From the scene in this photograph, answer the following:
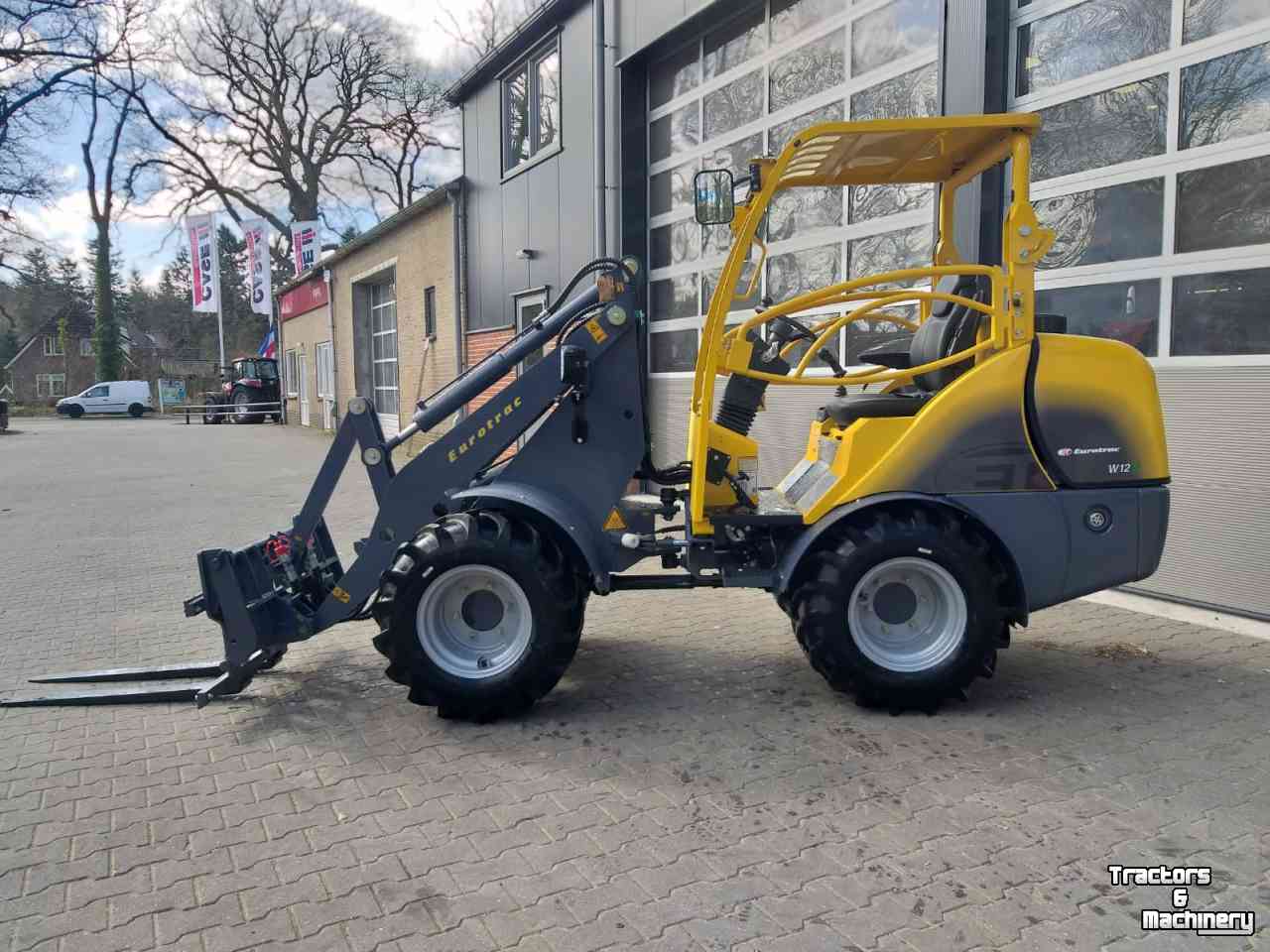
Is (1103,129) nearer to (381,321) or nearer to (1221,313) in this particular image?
(1221,313)

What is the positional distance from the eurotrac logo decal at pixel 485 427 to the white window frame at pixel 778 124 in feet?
10.0

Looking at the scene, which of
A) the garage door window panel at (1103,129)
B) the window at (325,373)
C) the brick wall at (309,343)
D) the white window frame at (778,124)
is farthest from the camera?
the brick wall at (309,343)

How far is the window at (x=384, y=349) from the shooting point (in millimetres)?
22297

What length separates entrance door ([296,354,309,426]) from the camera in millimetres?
30656

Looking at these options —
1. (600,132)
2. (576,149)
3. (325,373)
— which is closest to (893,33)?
(600,132)

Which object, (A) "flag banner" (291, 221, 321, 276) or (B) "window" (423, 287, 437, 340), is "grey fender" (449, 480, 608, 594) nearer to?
(B) "window" (423, 287, 437, 340)

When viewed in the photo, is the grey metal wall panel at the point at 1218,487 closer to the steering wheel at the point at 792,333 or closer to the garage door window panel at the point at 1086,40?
the garage door window panel at the point at 1086,40

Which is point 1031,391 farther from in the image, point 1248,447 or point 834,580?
point 1248,447

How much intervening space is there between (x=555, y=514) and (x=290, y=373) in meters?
31.8

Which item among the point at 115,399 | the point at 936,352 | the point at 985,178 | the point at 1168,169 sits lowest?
the point at 115,399

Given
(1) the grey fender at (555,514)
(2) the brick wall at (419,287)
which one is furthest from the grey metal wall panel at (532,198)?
(1) the grey fender at (555,514)

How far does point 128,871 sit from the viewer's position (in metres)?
3.10

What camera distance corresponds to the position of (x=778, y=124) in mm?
9336

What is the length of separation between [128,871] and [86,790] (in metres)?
0.83
